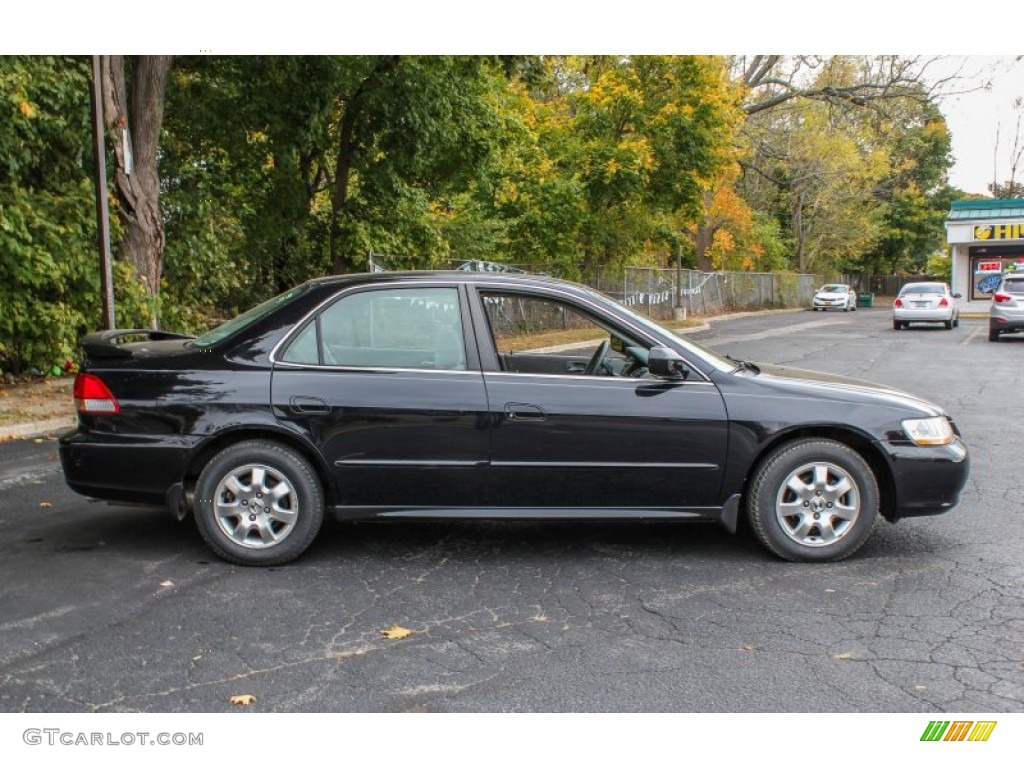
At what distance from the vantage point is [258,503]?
489 cm

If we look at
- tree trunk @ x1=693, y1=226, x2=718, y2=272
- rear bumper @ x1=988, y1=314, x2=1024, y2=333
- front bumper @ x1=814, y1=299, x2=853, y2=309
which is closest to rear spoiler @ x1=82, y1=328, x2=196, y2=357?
rear bumper @ x1=988, y1=314, x2=1024, y2=333

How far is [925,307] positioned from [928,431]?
81.3 ft

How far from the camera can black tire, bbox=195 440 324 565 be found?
16.0ft

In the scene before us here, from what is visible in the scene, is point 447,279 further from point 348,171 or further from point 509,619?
point 348,171

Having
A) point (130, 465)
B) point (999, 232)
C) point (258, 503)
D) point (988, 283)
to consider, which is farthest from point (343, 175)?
point (988, 283)

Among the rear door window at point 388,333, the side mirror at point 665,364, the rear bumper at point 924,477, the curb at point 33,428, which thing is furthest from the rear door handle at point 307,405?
the curb at point 33,428

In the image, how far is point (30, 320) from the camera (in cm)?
1161

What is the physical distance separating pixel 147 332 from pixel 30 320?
7.02 meters

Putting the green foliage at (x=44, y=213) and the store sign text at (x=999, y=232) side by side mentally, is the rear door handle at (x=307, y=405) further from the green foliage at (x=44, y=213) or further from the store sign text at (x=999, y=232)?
the store sign text at (x=999, y=232)

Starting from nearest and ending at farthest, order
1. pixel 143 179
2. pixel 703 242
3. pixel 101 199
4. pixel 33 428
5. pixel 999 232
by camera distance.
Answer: pixel 33 428 → pixel 101 199 → pixel 143 179 → pixel 999 232 → pixel 703 242

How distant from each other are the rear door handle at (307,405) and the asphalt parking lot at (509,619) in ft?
2.81
